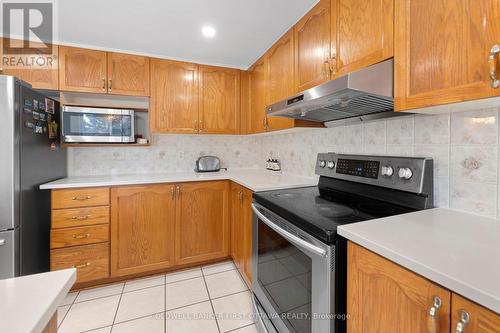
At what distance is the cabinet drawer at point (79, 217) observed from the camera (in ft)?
5.86

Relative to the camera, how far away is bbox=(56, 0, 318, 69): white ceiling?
1.51m

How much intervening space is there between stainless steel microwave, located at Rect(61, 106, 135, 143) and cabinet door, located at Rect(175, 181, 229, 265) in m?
0.79

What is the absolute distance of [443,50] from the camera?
0.78 m

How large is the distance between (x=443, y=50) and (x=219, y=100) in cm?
210

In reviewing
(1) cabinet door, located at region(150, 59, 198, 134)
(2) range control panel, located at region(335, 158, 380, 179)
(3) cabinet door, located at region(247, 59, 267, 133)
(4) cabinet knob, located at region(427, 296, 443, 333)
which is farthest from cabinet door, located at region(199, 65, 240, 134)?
(4) cabinet knob, located at region(427, 296, 443, 333)

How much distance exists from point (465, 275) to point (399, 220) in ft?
1.34

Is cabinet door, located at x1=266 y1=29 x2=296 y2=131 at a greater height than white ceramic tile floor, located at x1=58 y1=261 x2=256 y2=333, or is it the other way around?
cabinet door, located at x1=266 y1=29 x2=296 y2=131

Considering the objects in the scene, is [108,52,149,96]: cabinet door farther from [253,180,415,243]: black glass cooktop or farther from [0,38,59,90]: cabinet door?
[253,180,415,243]: black glass cooktop

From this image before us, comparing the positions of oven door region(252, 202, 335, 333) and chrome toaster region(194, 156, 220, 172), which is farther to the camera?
chrome toaster region(194, 156, 220, 172)

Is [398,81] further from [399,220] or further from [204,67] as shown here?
[204,67]

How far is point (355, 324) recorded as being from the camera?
0.77m

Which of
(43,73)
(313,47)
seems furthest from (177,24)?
(43,73)

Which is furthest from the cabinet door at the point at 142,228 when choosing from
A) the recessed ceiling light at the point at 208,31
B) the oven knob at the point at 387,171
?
the oven knob at the point at 387,171

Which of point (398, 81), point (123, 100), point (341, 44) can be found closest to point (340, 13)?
point (341, 44)
